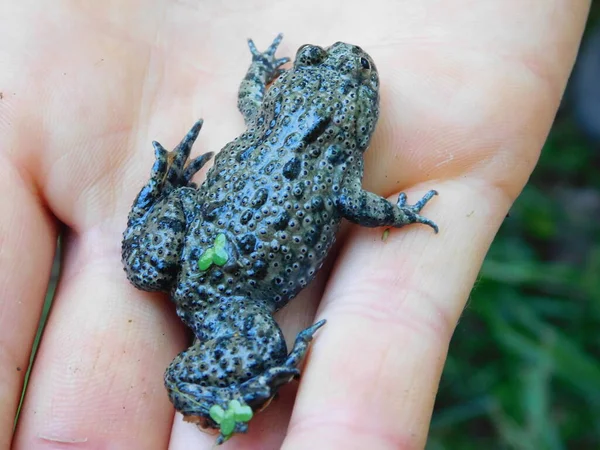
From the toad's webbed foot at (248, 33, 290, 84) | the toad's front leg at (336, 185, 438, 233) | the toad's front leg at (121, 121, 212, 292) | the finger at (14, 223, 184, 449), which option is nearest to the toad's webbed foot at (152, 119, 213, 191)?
the toad's front leg at (121, 121, 212, 292)

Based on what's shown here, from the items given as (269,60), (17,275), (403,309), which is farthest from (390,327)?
(269,60)

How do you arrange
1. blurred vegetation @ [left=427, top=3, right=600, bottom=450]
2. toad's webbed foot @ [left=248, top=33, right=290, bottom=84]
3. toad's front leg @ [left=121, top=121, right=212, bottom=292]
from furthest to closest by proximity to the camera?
blurred vegetation @ [left=427, top=3, right=600, bottom=450], toad's webbed foot @ [left=248, top=33, right=290, bottom=84], toad's front leg @ [left=121, top=121, right=212, bottom=292]

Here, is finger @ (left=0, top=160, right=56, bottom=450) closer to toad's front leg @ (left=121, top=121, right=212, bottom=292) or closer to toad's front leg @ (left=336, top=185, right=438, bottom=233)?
toad's front leg @ (left=121, top=121, right=212, bottom=292)

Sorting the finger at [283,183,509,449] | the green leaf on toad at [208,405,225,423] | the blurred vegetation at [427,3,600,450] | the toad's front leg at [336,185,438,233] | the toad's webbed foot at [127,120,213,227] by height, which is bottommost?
the blurred vegetation at [427,3,600,450]

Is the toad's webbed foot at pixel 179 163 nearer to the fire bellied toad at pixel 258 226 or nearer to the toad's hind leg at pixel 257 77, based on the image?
the fire bellied toad at pixel 258 226

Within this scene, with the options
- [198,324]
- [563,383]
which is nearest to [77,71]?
[198,324]

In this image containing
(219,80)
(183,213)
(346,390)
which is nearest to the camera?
(346,390)

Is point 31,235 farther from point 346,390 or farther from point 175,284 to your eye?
point 346,390
